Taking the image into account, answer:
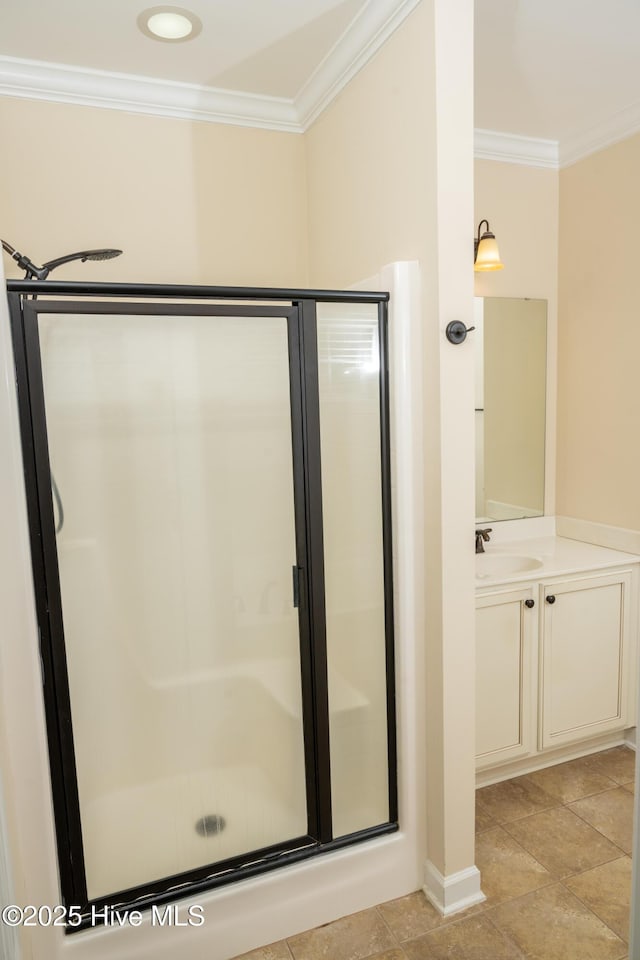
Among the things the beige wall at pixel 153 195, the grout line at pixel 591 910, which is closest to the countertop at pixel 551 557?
the grout line at pixel 591 910

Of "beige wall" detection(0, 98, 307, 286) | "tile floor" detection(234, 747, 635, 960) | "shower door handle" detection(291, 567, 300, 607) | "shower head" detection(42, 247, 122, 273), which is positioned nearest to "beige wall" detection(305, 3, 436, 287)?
"beige wall" detection(0, 98, 307, 286)

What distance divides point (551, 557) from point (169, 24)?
95.8 inches

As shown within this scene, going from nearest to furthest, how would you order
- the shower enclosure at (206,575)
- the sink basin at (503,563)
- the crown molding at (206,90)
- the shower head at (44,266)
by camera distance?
the shower enclosure at (206,575) < the shower head at (44,266) < the crown molding at (206,90) < the sink basin at (503,563)

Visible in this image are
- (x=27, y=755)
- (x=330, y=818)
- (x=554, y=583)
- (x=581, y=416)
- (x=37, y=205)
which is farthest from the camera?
(x=581, y=416)

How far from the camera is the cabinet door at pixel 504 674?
2.45 metres

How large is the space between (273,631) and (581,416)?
6.47ft

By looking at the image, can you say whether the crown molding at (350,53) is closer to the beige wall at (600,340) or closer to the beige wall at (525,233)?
the beige wall at (525,233)

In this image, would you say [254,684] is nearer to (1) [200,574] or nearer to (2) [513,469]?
(1) [200,574]

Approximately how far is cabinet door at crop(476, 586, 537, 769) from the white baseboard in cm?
52

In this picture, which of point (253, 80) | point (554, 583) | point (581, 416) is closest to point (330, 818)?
point (554, 583)

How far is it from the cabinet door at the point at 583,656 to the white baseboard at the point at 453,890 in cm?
76

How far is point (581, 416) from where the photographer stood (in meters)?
3.06

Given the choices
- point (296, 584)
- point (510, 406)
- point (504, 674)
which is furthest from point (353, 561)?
point (510, 406)

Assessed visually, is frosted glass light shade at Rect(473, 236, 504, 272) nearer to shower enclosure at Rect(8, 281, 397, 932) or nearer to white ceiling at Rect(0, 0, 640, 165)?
white ceiling at Rect(0, 0, 640, 165)
